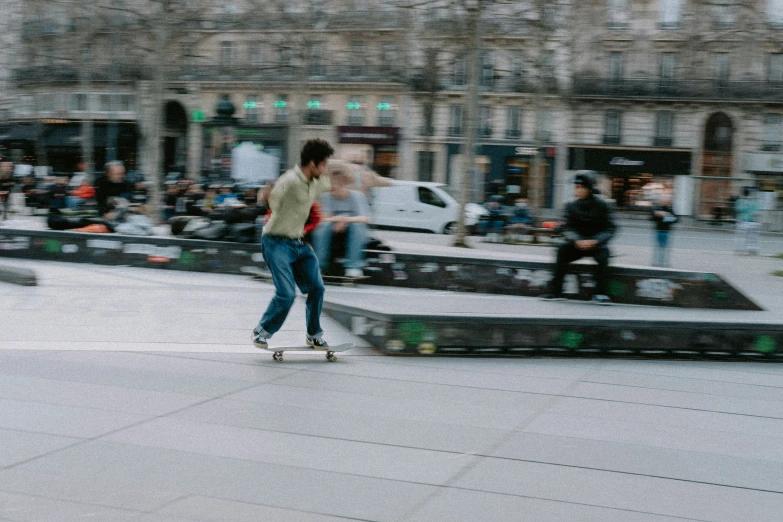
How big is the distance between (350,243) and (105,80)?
146ft

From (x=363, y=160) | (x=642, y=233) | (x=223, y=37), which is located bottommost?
(x=642, y=233)

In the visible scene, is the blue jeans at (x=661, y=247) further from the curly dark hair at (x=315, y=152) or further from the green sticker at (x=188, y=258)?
the curly dark hair at (x=315, y=152)

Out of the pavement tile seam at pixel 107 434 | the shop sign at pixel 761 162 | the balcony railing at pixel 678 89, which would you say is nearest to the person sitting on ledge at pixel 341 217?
the pavement tile seam at pixel 107 434

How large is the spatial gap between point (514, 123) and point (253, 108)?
1373 cm

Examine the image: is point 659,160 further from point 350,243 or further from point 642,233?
point 350,243

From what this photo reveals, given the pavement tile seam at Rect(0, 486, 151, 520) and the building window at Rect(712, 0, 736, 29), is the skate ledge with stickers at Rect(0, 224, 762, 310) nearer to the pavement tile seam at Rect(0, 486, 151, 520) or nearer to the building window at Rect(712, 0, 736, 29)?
the building window at Rect(712, 0, 736, 29)

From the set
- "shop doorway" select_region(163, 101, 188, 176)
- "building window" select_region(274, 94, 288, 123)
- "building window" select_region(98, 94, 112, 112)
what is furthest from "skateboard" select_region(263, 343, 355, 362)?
"building window" select_region(98, 94, 112, 112)

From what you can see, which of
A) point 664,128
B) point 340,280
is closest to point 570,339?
point 340,280

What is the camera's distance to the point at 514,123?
47406 mm

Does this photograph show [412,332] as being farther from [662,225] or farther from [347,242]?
[662,225]

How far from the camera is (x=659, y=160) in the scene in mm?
44594

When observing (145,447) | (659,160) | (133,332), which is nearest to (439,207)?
(133,332)

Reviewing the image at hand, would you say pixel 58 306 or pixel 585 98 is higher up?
pixel 585 98

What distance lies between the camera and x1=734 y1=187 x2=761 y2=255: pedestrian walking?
897 inches
